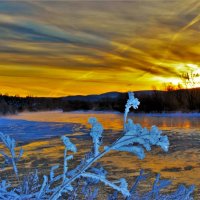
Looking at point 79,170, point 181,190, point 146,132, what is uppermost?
point 146,132

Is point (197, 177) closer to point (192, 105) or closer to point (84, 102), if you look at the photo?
point (192, 105)

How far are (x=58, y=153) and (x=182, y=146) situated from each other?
3.07m

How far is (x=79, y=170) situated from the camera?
4.36ft

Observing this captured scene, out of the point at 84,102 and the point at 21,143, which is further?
the point at 84,102

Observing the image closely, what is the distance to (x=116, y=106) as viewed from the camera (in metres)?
34.5

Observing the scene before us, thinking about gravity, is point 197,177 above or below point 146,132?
below

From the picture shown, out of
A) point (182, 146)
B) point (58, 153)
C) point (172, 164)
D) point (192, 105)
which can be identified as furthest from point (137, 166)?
point (192, 105)

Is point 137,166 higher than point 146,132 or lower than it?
lower

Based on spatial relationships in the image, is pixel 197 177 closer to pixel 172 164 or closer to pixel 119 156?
pixel 172 164

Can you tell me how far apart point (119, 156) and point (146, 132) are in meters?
6.54

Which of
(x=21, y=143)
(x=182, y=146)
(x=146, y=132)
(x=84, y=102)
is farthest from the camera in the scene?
(x=84, y=102)

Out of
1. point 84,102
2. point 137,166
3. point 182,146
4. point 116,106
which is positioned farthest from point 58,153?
point 84,102

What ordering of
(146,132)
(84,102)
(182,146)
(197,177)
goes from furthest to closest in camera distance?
(84,102)
(182,146)
(197,177)
(146,132)

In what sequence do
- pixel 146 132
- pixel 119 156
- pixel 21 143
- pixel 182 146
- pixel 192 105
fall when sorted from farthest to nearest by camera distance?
→ 1. pixel 192 105
2. pixel 21 143
3. pixel 182 146
4. pixel 119 156
5. pixel 146 132
